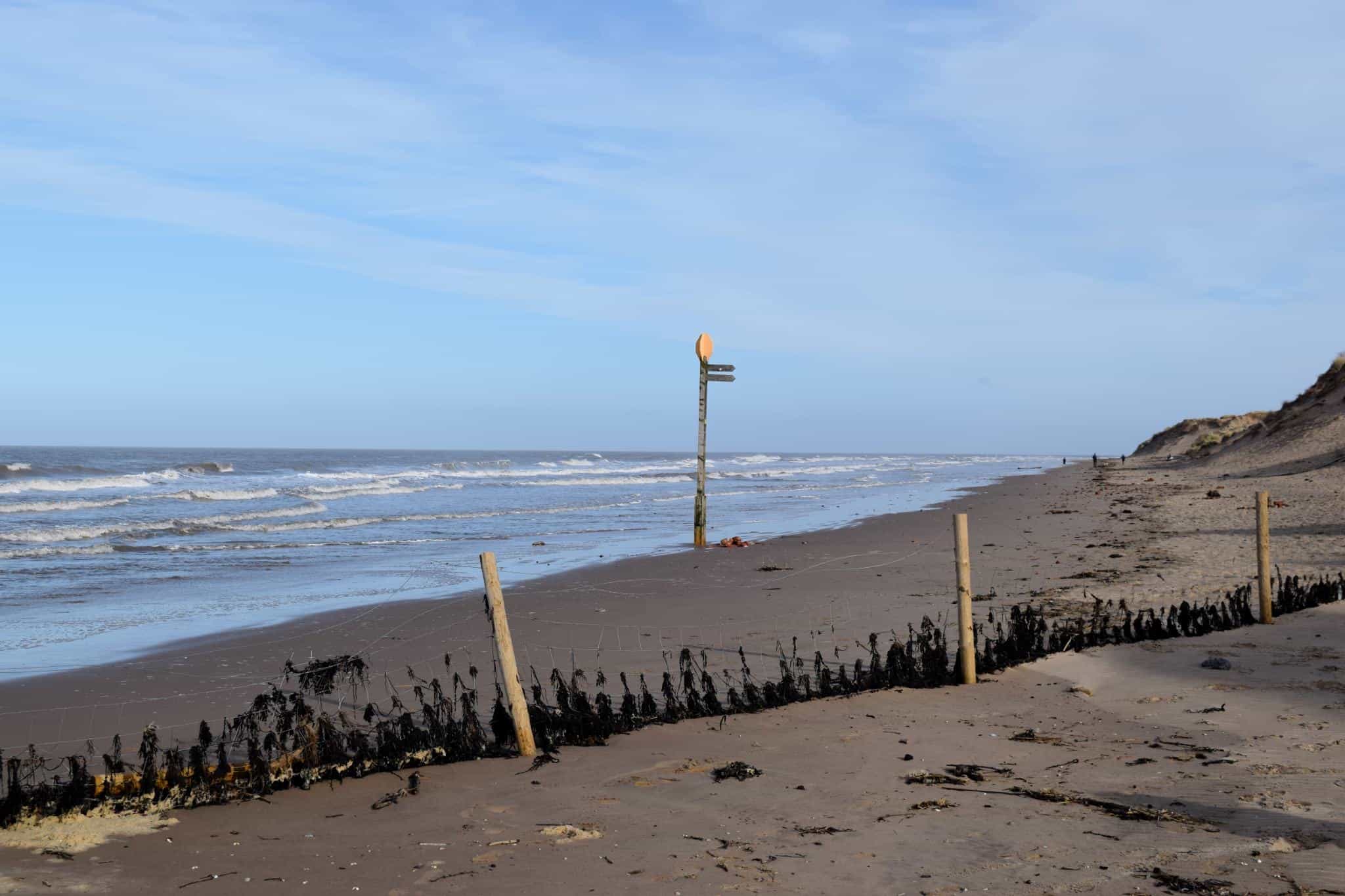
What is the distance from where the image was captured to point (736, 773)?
5832 millimetres

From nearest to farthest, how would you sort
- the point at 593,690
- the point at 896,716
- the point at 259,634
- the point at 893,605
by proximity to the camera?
the point at 896,716 < the point at 593,690 < the point at 259,634 < the point at 893,605

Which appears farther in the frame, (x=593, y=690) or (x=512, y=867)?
(x=593, y=690)

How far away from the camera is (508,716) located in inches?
251

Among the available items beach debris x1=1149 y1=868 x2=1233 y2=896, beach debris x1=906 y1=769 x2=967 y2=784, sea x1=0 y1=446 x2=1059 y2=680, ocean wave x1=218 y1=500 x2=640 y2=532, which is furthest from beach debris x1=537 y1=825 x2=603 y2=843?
ocean wave x1=218 y1=500 x2=640 y2=532

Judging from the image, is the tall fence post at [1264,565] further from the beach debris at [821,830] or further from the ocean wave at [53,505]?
the ocean wave at [53,505]

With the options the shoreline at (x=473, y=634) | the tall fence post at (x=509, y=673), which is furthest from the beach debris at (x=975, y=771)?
the shoreline at (x=473, y=634)

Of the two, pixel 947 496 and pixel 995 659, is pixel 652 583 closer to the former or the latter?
pixel 995 659

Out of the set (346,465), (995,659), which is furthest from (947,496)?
(346,465)

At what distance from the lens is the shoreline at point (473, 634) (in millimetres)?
7695

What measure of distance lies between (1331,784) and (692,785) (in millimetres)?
3407

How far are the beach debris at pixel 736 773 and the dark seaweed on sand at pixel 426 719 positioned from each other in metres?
0.95

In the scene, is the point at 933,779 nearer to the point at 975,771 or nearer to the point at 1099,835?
the point at 975,771

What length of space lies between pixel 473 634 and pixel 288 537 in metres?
13.7

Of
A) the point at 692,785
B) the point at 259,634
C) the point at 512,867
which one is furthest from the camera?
the point at 259,634
